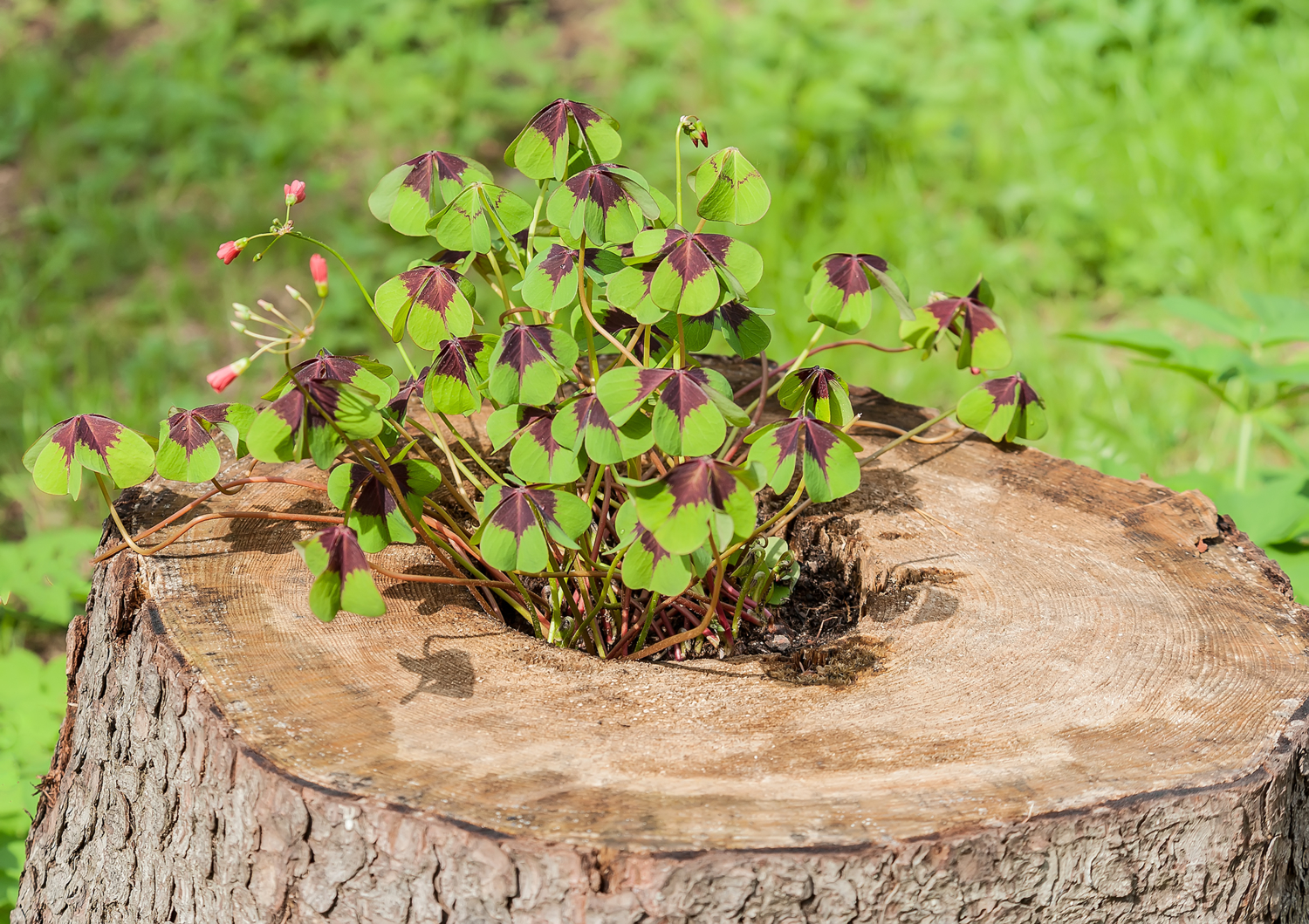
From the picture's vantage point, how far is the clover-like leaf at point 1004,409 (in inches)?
58.9

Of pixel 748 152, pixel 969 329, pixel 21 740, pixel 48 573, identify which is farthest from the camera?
pixel 748 152

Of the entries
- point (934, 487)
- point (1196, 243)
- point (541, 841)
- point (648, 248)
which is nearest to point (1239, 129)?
point (1196, 243)

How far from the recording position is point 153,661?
1.17 meters

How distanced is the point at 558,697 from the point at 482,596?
0.32m

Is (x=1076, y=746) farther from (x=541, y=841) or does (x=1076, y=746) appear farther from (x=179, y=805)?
(x=179, y=805)

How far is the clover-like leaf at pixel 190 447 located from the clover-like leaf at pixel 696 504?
552mm

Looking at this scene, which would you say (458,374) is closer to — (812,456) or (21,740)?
(812,456)

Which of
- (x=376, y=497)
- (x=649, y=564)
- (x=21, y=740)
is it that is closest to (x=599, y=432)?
(x=649, y=564)

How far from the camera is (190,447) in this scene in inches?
51.3

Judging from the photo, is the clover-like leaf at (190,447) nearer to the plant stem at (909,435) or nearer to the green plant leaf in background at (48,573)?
the plant stem at (909,435)

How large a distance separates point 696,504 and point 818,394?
1.31ft

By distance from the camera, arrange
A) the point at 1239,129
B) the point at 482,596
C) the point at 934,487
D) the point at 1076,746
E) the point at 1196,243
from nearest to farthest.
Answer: the point at 1076,746 → the point at 482,596 → the point at 934,487 → the point at 1196,243 → the point at 1239,129

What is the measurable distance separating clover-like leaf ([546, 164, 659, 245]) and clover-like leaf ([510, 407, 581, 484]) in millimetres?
213

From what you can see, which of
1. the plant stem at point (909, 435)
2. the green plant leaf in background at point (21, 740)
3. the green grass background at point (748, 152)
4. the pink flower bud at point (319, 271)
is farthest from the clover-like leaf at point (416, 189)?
the green grass background at point (748, 152)
